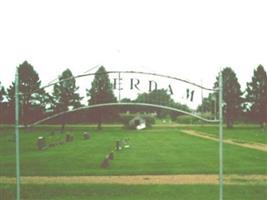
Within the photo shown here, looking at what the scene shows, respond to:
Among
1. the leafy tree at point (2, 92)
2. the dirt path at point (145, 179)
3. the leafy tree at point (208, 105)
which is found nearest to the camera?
the leafy tree at point (208, 105)

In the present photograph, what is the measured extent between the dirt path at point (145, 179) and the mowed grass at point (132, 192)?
1020 mm

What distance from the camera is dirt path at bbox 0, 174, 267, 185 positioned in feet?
63.2

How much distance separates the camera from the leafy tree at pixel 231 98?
77938 mm

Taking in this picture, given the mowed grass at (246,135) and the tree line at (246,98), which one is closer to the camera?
the mowed grass at (246,135)

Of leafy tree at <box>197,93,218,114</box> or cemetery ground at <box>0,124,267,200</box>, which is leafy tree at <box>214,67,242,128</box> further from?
leafy tree at <box>197,93,218,114</box>

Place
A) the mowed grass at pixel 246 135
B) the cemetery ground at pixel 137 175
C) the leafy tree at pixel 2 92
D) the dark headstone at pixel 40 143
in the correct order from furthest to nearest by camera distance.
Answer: the leafy tree at pixel 2 92 < the mowed grass at pixel 246 135 < the dark headstone at pixel 40 143 < the cemetery ground at pixel 137 175

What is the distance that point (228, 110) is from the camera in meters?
77.9

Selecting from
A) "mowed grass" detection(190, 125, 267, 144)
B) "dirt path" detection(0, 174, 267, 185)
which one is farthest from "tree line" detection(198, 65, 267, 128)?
"dirt path" detection(0, 174, 267, 185)

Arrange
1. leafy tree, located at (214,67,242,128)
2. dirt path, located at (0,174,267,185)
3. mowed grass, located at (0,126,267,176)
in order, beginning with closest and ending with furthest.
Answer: dirt path, located at (0,174,267,185)
mowed grass, located at (0,126,267,176)
leafy tree, located at (214,67,242,128)

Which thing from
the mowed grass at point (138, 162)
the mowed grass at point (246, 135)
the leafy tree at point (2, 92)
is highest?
the leafy tree at point (2, 92)

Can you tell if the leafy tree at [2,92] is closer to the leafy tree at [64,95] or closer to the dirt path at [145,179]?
the leafy tree at [64,95]

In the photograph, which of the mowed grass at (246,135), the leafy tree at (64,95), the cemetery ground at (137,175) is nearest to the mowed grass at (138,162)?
the cemetery ground at (137,175)

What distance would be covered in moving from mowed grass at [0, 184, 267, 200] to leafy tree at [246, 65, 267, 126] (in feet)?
206

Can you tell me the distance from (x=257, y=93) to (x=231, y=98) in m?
4.71
